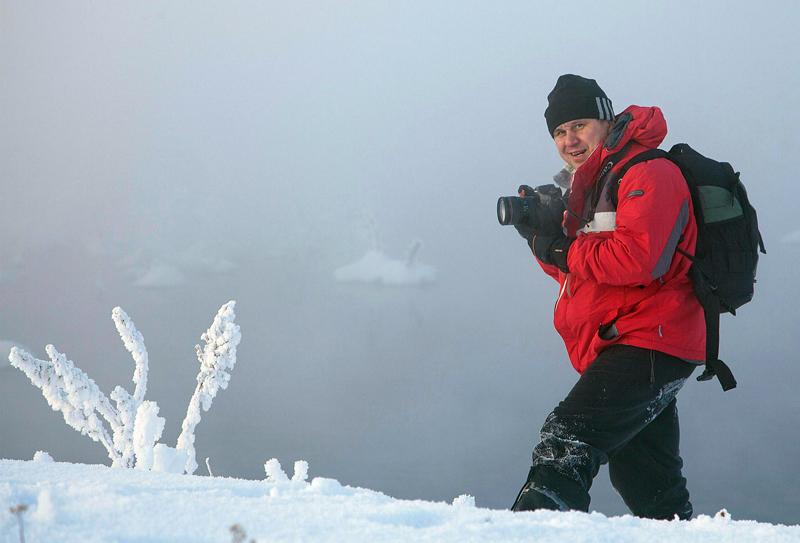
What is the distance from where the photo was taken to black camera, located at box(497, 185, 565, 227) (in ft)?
9.98

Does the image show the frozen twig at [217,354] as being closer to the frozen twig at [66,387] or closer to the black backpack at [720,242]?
the frozen twig at [66,387]

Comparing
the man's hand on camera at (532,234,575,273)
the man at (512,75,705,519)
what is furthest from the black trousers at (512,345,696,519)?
the man's hand on camera at (532,234,575,273)

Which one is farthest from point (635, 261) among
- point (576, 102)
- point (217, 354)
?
point (217, 354)

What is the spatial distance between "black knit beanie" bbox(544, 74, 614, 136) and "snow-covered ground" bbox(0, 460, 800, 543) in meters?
2.14

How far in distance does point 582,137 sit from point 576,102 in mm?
198

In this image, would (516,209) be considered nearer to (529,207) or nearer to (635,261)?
(529,207)

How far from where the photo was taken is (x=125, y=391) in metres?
9.93

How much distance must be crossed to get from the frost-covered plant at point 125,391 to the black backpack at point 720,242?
740 cm

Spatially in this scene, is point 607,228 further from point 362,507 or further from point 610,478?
point 362,507

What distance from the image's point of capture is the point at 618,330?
109 inches

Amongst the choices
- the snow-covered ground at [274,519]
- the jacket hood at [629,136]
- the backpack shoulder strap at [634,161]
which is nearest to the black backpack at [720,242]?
the backpack shoulder strap at [634,161]

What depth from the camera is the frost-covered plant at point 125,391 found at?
8.43 meters

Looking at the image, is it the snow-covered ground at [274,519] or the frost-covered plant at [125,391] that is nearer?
the snow-covered ground at [274,519]

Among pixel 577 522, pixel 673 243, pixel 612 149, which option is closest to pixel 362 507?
pixel 577 522
